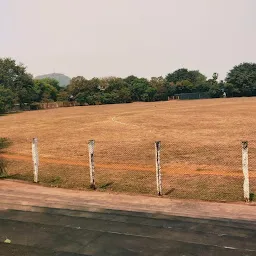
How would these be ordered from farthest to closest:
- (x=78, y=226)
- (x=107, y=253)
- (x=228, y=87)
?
(x=228, y=87) → (x=78, y=226) → (x=107, y=253)

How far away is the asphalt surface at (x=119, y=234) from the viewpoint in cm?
732

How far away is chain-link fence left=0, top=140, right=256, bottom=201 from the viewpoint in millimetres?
12691

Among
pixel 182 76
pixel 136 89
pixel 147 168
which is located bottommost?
pixel 147 168

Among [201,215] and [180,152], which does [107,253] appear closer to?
[201,215]

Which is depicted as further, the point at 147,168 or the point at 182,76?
the point at 182,76

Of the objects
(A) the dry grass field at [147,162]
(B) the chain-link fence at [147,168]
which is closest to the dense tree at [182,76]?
(A) the dry grass field at [147,162]

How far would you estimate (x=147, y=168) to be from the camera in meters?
16.1

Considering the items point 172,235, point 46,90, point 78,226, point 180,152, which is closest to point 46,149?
point 180,152

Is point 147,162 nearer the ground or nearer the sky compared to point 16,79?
nearer the ground

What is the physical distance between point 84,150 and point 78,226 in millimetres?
12950

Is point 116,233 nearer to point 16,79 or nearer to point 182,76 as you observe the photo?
point 16,79

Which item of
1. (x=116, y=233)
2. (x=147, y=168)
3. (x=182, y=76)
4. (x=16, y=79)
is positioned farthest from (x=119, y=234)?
(x=182, y=76)

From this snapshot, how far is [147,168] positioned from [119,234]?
26.2ft

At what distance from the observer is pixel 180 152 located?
64.1 feet
